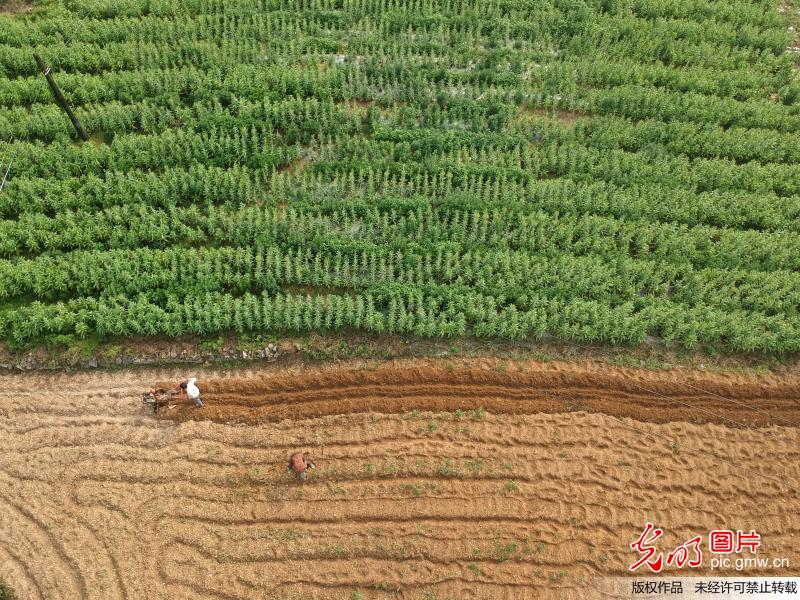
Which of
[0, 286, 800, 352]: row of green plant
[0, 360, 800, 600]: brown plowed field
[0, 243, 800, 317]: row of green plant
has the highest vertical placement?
[0, 243, 800, 317]: row of green plant

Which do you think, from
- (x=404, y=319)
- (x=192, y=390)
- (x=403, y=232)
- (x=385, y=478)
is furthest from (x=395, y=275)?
(x=192, y=390)

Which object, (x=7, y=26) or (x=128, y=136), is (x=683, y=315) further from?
(x=7, y=26)

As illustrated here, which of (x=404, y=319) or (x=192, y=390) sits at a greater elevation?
(x=404, y=319)

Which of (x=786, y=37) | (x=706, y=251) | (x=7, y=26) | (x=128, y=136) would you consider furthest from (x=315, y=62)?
(x=786, y=37)

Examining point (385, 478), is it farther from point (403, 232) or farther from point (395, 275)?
point (403, 232)

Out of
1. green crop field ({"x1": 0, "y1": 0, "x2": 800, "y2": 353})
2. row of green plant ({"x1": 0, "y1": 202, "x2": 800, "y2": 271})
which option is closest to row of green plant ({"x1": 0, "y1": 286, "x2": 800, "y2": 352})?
green crop field ({"x1": 0, "y1": 0, "x2": 800, "y2": 353})

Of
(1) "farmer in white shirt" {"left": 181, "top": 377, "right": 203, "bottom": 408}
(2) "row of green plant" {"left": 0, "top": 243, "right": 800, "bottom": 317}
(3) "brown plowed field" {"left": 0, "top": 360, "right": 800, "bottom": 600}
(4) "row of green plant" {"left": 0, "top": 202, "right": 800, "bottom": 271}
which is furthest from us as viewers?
(4) "row of green plant" {"left": 0, "top": 202, "right": 800, "bottom": 271}

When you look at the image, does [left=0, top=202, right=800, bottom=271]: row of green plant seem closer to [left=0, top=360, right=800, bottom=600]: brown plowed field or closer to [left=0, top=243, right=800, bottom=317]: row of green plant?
[left=0, top=243, right=800, bottom=317]: row of green plant
